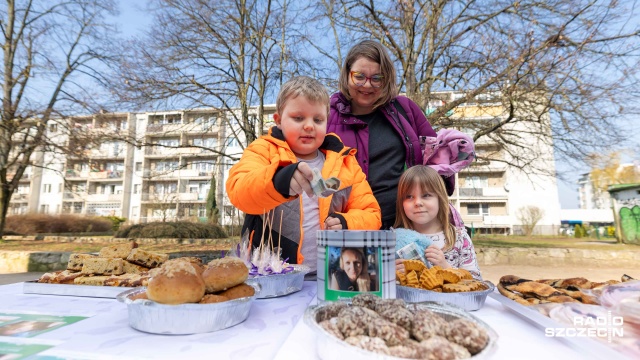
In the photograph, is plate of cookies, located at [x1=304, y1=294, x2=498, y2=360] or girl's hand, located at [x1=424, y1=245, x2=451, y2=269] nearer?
plate of cookies, located at [x1=304, y1=294, x2=498, y2=360]

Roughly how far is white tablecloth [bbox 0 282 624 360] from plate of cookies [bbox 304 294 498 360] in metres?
0.05

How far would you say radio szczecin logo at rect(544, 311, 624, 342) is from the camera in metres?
0.70

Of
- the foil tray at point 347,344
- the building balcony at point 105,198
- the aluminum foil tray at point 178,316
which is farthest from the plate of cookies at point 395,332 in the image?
the building balcony at point 105,198

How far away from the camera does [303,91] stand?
144 cm

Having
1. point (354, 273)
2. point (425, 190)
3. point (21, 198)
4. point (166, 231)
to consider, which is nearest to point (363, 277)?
point (354, 273)

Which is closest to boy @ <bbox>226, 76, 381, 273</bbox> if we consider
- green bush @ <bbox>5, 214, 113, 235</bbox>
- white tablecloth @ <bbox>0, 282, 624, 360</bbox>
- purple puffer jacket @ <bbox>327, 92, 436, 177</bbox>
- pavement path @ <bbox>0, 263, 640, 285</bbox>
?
purple puffer jacket @ <bbox>327, 92, 436, 177</bbox>

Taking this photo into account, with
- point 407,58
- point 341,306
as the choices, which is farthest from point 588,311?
point 407,58

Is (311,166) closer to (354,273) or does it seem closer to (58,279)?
(354,273)

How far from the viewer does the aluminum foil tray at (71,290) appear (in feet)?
3.61

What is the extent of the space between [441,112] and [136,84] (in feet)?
23.2

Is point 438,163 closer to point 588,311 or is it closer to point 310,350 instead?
point 588,311

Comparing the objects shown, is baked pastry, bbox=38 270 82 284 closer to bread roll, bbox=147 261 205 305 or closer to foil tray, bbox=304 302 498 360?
bread roll, bbox=147 261 205 305

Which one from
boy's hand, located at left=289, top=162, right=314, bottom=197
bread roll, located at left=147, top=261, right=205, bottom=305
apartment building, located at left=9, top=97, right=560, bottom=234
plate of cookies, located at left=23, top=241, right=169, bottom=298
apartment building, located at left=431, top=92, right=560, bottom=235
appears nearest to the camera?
bread roll, located at left=147, top=261, right=205, bottom=305

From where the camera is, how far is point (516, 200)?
1340 inches
